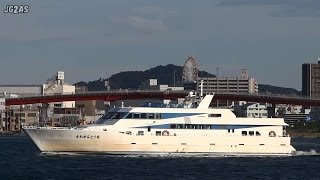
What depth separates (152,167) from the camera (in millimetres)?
65500

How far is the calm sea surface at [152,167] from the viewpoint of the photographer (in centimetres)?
5981

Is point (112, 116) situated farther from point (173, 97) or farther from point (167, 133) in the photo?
point (173, 97)

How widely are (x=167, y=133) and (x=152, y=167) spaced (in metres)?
10.3

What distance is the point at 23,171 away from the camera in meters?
62.6

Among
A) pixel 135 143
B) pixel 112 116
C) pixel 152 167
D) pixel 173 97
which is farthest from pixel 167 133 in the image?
pixel 173 97

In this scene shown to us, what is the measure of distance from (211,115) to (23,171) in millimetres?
19560

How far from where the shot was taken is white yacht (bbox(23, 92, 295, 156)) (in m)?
74.7

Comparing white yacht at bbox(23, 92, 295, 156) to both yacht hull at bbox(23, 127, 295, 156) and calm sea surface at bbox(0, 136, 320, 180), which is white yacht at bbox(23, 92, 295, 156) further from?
calm sea surface at bbox(0, 136, 320, 180)

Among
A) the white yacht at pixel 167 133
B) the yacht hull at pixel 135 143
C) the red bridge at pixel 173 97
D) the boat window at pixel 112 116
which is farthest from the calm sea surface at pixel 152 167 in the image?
the red bridge at pixel 173 97

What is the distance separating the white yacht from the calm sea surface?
2.85 feet

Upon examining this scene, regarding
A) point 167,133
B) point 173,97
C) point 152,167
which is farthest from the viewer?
point 173,97

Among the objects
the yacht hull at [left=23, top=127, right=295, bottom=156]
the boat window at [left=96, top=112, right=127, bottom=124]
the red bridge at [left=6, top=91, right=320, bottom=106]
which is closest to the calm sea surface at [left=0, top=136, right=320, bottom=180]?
the yacht hull at [left=23, top=127, right=295, bottom=156]

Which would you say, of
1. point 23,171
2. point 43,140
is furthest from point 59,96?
point 23,171

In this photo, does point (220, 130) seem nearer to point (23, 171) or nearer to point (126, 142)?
point (126, 142)
